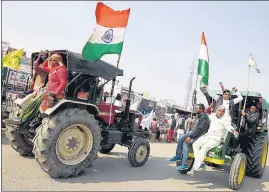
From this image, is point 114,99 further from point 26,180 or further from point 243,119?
point 243,119

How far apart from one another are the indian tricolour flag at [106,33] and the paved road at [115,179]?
2528 mm

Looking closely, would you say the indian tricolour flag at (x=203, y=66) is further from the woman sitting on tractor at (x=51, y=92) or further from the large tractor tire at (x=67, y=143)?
the woman sitting on tractor at (x=51, y=92)

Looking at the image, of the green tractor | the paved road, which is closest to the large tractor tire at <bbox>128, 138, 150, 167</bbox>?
the paved road

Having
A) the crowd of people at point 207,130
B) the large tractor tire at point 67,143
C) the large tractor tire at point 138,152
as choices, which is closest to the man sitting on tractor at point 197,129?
the crowd of people at point 207,130

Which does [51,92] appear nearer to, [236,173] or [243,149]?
[236,173]

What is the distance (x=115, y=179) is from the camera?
579cm

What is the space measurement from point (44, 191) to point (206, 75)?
574cm

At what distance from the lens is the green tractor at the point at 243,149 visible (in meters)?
6.21

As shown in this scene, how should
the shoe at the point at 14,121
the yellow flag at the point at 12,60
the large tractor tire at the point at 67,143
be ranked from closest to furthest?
1. the large tractor tire at the point at 67,143
2. the shoe at the point at 14,121
3. the yellow flag at the point at 12,60

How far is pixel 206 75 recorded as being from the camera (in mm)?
8406

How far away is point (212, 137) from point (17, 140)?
4.53m

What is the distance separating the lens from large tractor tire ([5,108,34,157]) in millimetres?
6488

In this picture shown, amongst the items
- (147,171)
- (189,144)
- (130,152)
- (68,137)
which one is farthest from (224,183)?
(68,137)

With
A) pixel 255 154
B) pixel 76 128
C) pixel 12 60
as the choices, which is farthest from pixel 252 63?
pixel 12 60
